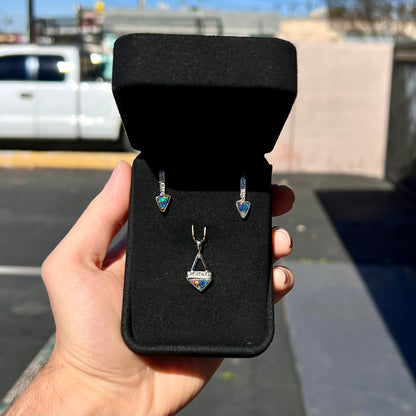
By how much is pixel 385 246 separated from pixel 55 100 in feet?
22.0

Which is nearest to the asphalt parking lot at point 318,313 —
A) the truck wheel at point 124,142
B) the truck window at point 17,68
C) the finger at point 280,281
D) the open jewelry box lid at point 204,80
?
the finger at point 280,281

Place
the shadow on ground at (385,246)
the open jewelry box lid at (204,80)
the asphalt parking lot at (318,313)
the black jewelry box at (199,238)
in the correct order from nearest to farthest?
the open jewelry box lid at (204,80)
the black jewelry box at (199,238)
the asphalt parking lot at (318,313)
the shadow on ground at (385,246)

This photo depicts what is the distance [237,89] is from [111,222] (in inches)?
21.0

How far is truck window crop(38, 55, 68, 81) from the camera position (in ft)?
35.6

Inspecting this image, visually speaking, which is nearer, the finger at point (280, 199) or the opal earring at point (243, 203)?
the opal earring at point (243, 203)

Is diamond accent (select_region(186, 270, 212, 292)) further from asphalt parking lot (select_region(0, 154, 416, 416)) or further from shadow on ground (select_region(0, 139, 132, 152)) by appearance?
shadow on ground (select_region(0, 139, 132, 152))

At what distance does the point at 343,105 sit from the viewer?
9.39 m

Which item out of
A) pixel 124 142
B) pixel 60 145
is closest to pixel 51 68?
pixel 60 145

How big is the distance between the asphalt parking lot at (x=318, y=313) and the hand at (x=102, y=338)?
1.78m

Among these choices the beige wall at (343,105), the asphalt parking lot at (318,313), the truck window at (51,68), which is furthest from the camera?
the truck window at (51,68)

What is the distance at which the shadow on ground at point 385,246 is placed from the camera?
14.3 ft

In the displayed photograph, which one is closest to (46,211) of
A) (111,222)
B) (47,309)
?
(47,309)

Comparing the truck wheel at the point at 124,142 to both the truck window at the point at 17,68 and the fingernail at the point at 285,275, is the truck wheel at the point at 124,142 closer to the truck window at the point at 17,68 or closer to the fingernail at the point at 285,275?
the truck window at the point at 17,68

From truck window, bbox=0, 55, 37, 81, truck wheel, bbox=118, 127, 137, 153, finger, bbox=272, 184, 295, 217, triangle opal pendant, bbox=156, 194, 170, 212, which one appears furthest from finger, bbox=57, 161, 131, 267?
truck window, bbox=0, 55, 37, 81
